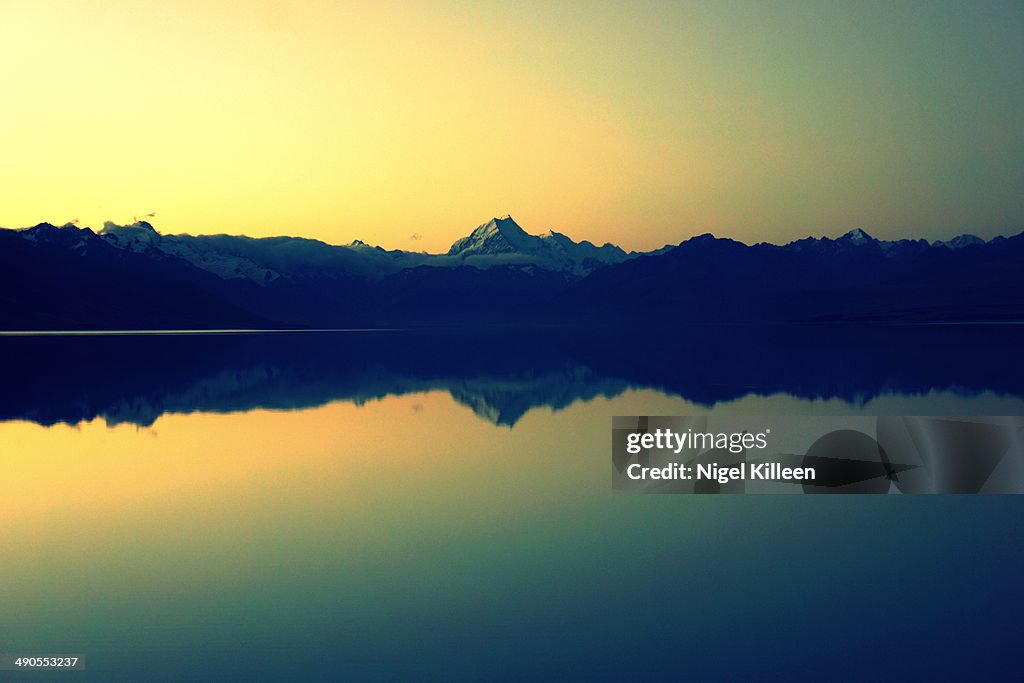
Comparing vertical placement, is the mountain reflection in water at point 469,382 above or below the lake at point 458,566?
above

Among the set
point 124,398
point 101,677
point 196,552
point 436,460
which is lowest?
point 101,677

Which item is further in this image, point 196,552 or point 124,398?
point 124,398

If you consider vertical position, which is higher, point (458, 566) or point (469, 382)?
point (469, 382)

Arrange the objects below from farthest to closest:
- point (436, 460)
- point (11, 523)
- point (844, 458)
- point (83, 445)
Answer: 1. point (83, 445)
2. point (436, 460)
3. point (844, 458)
4. point (11, 523)

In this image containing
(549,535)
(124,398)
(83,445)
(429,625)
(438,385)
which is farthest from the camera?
(438,385)

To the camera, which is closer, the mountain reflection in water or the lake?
the lake

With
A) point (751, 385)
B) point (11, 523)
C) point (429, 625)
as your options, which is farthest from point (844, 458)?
point (751, 385)

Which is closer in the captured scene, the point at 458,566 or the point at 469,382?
the point at 458,566

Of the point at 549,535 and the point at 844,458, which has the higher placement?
the point at 844,458

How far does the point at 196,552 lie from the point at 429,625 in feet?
24.9

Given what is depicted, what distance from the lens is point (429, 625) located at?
15477 millimetres

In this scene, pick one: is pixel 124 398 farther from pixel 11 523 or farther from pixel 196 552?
pixel 196 552

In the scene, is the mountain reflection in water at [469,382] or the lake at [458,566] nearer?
the lake at [458,566]

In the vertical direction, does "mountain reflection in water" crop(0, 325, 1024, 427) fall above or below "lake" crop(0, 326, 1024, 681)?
above
